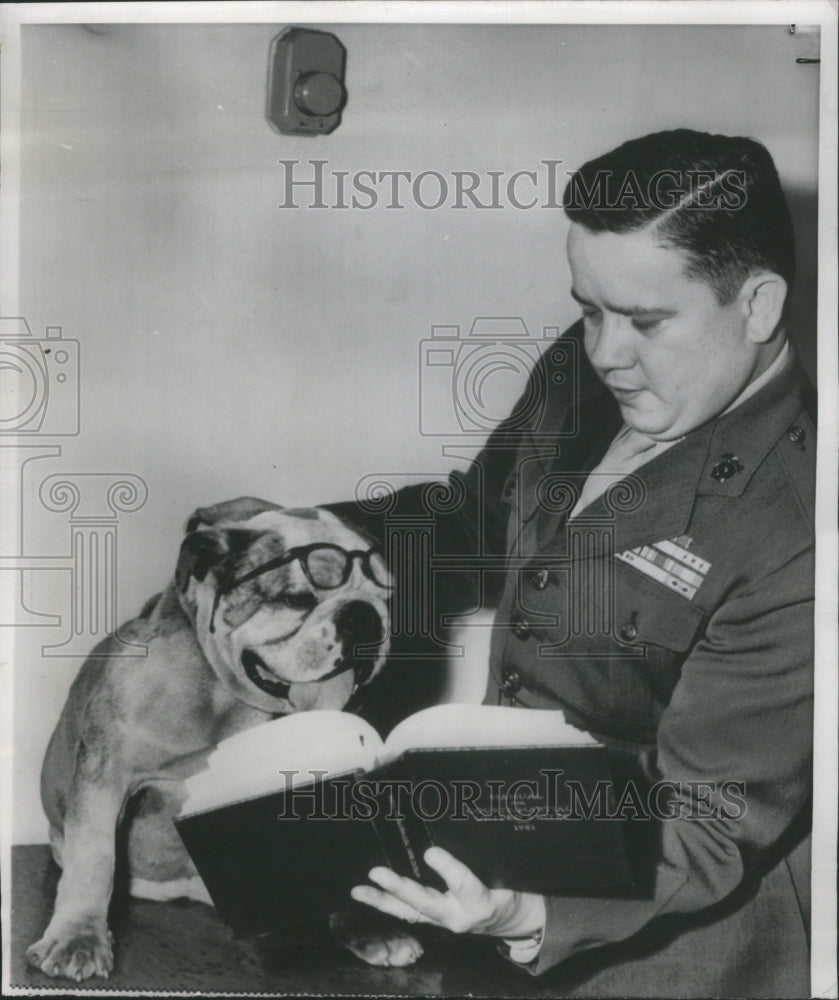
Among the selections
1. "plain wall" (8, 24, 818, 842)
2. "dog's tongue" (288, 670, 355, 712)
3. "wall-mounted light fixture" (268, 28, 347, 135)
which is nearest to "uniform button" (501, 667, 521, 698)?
"dog's tongue" (288, 670, 355, 712)

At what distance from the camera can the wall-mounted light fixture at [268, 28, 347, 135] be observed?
1959 millimetres

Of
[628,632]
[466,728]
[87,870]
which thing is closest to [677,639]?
[628,632]

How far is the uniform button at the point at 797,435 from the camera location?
6.39 ft

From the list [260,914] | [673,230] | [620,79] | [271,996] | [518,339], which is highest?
[620,79]

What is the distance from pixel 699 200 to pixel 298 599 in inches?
37.6

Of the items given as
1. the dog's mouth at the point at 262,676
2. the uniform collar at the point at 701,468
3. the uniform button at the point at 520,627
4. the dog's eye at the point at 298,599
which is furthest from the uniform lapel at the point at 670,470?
the dog's mouth at the point at 262,676

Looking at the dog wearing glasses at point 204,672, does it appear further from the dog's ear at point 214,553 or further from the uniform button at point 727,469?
the uniform button at point 727,469

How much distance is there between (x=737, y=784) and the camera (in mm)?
1938

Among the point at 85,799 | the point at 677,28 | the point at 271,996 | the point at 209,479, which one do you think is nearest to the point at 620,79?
the point at 677,28

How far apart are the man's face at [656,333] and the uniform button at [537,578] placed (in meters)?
0.30

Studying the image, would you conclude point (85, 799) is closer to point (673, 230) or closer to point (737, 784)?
point (737, 784)

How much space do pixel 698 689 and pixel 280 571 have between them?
0.73 m

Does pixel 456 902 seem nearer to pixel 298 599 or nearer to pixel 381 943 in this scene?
pixel 381 943

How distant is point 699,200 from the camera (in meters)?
1.93
